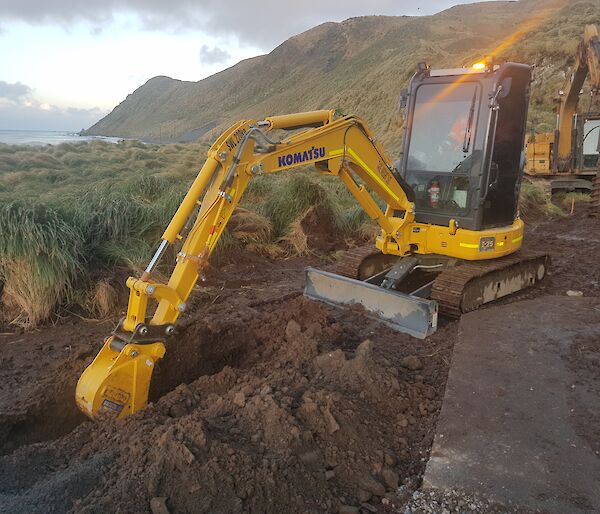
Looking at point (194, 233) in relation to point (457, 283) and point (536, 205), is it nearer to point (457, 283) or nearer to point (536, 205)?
point (457, 283)

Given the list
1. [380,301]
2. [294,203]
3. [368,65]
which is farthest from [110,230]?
[368,65]

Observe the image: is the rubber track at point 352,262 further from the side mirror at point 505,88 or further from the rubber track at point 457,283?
the side mirror at point 505,88

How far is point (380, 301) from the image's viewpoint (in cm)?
570

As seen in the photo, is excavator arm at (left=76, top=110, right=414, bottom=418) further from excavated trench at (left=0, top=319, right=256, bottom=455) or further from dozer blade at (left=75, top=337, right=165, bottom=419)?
excavated trench at (left=0, top=319, right=256, bottom=455)

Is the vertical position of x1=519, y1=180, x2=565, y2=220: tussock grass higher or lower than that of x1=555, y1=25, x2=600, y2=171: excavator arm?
lower

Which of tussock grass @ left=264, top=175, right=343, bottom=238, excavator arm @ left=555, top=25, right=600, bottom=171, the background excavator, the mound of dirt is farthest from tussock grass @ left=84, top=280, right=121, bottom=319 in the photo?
the background excavator

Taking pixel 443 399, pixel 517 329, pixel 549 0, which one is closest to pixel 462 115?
pixel 517 329

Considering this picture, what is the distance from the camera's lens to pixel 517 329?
17.1ft

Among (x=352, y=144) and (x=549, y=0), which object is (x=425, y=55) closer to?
(x=352, y=144)

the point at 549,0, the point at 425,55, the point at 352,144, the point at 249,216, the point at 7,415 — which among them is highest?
the point at 549,0

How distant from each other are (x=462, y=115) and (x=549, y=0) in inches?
3581

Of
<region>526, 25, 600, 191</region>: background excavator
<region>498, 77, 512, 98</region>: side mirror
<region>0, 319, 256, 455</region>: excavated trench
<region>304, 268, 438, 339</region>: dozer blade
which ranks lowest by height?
<region>0, 319, 256, 455</region>: excavated trench

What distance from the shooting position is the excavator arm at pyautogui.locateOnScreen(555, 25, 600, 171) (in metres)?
12.2

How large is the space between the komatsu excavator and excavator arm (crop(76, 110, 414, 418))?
0.02 meters
